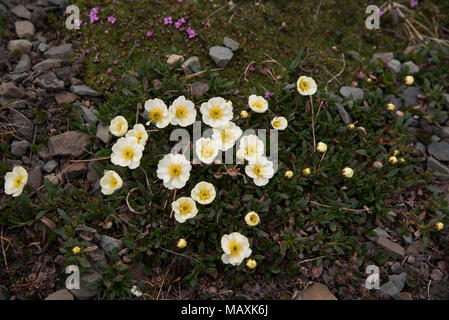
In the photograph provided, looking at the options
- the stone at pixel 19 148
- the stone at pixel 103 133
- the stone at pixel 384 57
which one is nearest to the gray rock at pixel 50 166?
the stone at pixel 19 148

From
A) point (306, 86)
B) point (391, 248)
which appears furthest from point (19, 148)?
point (391, 248)

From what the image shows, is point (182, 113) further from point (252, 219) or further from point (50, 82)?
point (50, 82)

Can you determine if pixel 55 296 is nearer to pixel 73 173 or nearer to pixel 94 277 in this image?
pixel 94 277

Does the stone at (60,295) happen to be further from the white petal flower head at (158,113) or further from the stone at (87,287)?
the white petal flower head at (158,113)

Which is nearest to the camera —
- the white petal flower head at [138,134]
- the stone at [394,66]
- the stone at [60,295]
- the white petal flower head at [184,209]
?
the stone at [60,295]

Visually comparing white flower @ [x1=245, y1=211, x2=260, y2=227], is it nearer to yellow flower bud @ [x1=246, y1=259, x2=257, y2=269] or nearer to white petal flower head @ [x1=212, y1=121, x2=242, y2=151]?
yellow flower bud @ [x1=246, y1=259, x2=257, y2=269]

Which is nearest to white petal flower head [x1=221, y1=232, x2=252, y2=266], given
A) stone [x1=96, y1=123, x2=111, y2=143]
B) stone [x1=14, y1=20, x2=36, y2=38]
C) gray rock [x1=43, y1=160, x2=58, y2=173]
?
stone [x1=96, y1=123, x2=111, y2=143]
